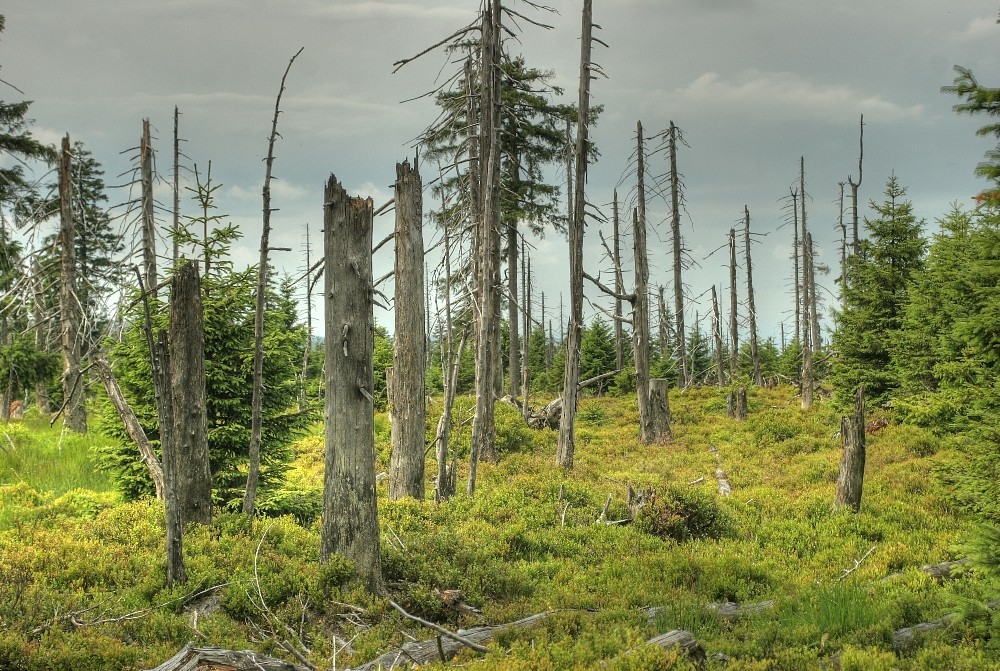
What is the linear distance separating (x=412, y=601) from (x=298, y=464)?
14249 millimetres

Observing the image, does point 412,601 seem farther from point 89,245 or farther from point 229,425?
point 89,245

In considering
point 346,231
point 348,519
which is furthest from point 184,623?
point 346,231

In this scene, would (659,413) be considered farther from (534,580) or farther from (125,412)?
(125,412)

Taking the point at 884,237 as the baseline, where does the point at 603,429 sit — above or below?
below

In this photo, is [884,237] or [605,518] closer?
[605,518]

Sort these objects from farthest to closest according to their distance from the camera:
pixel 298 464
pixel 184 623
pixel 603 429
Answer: pixel 603 429
pixel 298 464
pixel 184 623

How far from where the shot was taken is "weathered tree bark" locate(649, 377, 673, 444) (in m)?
21.9

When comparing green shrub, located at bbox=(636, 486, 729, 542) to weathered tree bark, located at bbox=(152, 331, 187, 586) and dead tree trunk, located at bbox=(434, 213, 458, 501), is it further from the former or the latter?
weathered tree bark, located at bbox=(152, 331, 187, 586)

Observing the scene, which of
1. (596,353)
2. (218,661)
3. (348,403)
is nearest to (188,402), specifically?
(348,403)

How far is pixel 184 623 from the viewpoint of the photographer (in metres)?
6.21

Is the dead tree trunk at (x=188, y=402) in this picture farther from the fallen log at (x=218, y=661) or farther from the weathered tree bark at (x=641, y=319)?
the weathered tree bark at (x=641, y=319)

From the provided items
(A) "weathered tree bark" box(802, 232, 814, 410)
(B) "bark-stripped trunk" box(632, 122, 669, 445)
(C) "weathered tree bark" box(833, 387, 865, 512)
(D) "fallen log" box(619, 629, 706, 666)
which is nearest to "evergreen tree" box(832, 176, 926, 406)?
(A) "weathered tree bark" box(802, 232, 814, 410)

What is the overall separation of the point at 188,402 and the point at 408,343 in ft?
12.7

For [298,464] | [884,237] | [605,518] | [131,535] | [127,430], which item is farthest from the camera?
[884,237]
